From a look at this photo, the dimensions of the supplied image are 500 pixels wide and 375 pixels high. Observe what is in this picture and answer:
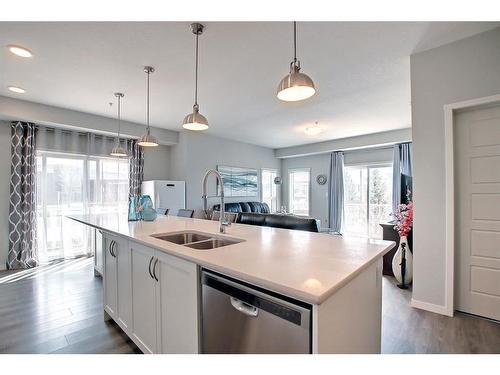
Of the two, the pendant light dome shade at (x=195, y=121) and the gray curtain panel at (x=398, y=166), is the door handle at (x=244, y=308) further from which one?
the gray curtain panel at (x=398, y=166)

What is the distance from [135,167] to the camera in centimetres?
508

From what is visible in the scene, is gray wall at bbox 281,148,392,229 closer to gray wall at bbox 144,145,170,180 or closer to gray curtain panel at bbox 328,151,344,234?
gray curtain panel at bbox 328,151,344,234

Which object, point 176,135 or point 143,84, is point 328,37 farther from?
point 176,135

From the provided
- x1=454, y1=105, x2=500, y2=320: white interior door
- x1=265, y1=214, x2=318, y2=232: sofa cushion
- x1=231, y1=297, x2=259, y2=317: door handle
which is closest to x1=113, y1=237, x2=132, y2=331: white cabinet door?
x1=231, y1=297, x2=259, y2=317: door handle

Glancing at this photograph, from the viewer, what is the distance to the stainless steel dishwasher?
2.89ft

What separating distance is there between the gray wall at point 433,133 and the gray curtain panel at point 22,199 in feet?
17.7

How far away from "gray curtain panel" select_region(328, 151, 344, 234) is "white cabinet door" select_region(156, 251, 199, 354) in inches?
231

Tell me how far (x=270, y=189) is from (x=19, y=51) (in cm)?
635

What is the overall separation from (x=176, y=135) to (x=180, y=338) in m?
4.89

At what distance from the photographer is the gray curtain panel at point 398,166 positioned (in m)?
5.48

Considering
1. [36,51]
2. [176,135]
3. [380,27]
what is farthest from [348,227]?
[36,51]

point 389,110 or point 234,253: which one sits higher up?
point 389,110
